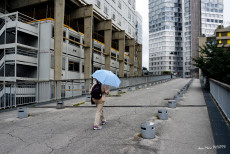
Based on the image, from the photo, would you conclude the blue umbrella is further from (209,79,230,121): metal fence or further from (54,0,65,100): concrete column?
(54,0,65,100): concrete column

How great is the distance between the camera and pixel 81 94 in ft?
51.3

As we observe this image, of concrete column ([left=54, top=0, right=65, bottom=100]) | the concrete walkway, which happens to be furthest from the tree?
concrete column ([left=54, top=0, right=65, bottom=100])

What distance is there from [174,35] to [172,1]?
77.0 feet

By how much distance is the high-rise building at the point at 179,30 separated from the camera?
348 ft

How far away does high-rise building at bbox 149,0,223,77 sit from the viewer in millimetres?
106125

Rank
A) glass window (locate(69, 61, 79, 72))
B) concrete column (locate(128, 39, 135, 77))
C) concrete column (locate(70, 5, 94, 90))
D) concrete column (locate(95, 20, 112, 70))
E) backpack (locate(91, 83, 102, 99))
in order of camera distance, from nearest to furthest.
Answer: backpack (locate(91, 83, 102, 99)), concrete column (locate(70, 5, 94, 90)), glass window (locate(69, 61, 79, 72)), concrete column (locate(95, 20, 112, 70)), concrete column (locate(128, 39, 135, 77))

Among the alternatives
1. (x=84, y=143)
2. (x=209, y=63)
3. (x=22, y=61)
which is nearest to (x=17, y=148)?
(x=84, y=143)

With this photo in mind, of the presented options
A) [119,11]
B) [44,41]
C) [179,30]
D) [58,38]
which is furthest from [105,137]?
[179,30]

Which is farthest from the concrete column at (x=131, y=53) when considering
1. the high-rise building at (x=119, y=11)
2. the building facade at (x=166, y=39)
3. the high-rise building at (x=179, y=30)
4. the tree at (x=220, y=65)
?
the high-rise building at (x=179, y=30)

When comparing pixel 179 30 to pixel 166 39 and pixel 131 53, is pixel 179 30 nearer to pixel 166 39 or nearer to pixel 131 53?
pixel 166 39

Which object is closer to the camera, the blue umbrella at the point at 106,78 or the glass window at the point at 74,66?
the blue umbrella at the point at 106,78

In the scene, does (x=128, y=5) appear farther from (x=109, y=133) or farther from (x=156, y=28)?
(x=156, y=28)

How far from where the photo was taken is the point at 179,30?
11588cm

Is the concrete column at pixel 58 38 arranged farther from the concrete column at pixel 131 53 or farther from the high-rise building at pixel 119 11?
the concrete column at pixel 131 53
